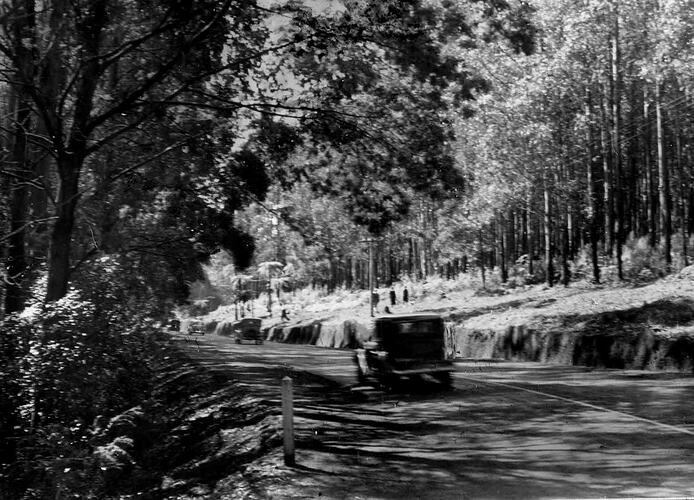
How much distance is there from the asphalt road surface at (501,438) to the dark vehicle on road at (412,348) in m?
0.54

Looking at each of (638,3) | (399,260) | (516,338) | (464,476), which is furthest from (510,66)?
(399,260)

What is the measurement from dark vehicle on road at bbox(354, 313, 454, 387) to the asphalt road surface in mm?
541

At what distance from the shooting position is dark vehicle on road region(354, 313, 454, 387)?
17672 millimetres

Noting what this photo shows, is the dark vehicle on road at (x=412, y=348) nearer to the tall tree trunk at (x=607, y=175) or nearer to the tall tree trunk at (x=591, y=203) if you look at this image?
the tall tree trunk at (x=591, y=203)

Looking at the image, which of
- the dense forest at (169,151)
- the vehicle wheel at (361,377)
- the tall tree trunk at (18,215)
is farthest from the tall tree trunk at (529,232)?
the tall tree trunk at (18,215)

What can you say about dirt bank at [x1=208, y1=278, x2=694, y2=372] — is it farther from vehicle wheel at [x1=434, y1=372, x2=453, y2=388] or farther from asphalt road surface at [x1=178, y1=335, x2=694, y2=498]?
asphalt road surface at [x1=178, y1=335, x2=694, y2=498]

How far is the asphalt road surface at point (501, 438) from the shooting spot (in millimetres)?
8875

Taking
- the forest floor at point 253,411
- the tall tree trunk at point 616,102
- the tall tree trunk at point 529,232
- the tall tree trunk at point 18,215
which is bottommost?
the forest floor at point 253,411

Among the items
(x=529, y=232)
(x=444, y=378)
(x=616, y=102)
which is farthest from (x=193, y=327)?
(x=529, y=232)

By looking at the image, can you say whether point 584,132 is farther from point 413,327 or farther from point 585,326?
point 413,327

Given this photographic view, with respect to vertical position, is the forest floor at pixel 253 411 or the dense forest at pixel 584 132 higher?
the dense forest at pixel 584 132

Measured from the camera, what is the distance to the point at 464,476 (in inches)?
374

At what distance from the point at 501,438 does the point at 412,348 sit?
6073mm

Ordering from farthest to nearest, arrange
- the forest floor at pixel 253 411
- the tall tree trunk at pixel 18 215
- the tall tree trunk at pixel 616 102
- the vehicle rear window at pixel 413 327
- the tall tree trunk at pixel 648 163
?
the tall tree trunk at pixel 648 163
the tall tree trunk at pixel 616 102
the vehicle rear window at pixel 413 327
the tall tree trunk at pixel 18 215
the forest floor at pixel 253 411
